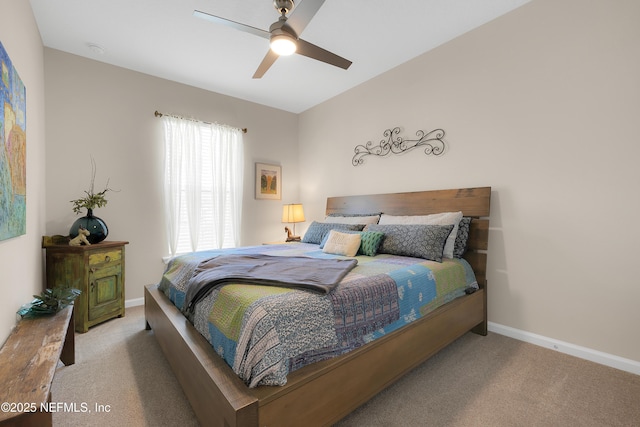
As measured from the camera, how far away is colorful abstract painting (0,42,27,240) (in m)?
1.41

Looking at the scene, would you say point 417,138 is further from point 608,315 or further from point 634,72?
point 608,315

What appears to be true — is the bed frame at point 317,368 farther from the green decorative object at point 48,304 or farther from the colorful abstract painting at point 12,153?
the colorful abstract painting at point 12,153

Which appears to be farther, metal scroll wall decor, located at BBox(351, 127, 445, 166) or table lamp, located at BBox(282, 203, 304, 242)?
table lamp, located at BBox(282, 203, 304, 242)

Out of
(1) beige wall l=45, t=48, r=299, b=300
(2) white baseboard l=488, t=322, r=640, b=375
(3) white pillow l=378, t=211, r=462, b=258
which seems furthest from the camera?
(1) beige wall l=45, t=48, r=299, b=300

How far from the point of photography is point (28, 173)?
6.72ft

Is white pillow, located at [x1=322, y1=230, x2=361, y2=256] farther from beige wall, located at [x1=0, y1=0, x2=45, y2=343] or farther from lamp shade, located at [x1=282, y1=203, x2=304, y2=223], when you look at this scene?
Result: beige wall, located at [x1=0, y1=0, x2=45, y2=343]

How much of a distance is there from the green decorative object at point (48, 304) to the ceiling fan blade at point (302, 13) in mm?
2355

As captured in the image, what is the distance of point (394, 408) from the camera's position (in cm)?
155

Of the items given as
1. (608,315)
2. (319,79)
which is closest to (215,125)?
(319,79)

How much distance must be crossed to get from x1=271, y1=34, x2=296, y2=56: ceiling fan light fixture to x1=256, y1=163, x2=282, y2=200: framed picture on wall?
2387mm

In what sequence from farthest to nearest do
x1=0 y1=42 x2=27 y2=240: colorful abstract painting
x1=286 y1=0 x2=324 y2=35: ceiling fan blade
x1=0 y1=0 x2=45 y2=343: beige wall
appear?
x1=286 y1=0 x2=324 y2=35: ceiling fan blade
x1=0 y1=0 x2=45 y2=343: beige wall
x1=0 y1=42 x2=27 y2=240: colorful abstract painting

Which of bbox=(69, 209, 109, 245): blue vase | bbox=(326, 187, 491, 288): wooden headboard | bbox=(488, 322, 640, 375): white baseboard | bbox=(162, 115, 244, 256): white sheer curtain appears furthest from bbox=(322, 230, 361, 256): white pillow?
bbox=(69, 209, 109, 245): blue vase

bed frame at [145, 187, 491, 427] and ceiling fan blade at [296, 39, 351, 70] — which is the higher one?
ceiling fan blade at [296, 39, 351, 70]

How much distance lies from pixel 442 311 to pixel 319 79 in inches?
118
